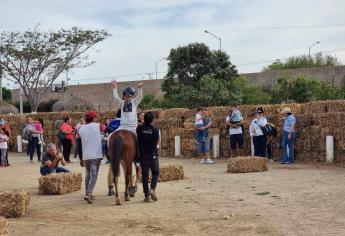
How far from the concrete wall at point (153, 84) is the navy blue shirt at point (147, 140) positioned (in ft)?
123

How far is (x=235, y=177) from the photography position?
16156 mm

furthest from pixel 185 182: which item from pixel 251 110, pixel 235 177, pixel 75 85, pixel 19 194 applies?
pixel 75 85

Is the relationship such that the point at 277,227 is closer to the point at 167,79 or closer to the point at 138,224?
the point at 138,224

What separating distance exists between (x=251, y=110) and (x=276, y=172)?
6.46 metres

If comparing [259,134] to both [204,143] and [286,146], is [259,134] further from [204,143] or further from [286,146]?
[204,143]

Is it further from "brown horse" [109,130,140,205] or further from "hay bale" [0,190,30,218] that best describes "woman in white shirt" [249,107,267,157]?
"hay bale" [0,190,30,218]

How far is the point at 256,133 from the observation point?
20734 millimetres

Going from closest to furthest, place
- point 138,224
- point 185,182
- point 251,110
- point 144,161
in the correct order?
point 138,224
point 144,161
point 185,182
point 251,110

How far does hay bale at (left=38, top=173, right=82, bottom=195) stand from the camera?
43.8ft

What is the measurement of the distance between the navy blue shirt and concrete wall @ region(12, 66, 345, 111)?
3763cm

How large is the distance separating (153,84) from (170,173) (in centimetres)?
4525

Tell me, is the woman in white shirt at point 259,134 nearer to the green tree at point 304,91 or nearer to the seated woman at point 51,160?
the seated woman at point 51,160

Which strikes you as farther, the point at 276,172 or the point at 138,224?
the point at 276,172

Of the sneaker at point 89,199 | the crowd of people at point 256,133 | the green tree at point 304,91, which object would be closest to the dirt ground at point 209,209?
the sneaker at point 89,199
